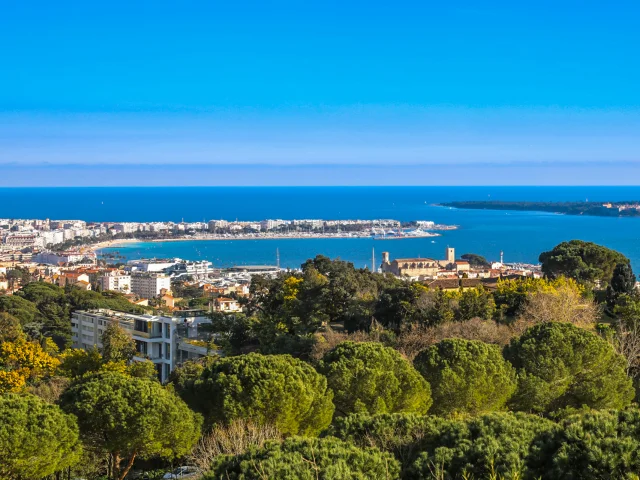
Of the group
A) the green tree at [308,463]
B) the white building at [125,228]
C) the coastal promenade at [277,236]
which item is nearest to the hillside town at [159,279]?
the white building at [125,228]

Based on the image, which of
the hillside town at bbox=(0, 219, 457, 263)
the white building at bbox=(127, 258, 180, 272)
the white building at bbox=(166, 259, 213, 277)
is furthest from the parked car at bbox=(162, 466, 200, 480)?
the hillside town at bbox=(0, 219, 457, 263)

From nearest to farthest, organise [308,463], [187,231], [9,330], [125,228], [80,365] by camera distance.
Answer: [308,463] → [80,365] → [9,330] → [125,228] → [187,231]

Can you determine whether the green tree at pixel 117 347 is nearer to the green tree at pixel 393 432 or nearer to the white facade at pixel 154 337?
the white facade at pixel 154 337

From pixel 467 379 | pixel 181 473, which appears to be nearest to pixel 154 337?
pixel 181 473

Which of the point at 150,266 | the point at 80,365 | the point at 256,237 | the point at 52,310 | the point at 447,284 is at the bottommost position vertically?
the point at 256,237

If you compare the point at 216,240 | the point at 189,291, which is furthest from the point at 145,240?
the point at 189,291

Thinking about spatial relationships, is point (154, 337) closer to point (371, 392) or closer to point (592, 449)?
point (371, 392)
